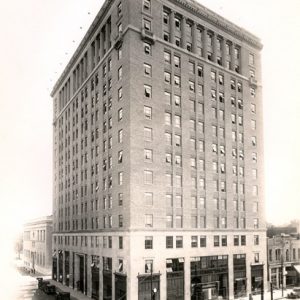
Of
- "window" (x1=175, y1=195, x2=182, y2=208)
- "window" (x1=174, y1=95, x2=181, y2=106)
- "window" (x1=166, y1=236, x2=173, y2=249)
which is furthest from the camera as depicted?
"window" (x1=174, y1=95, x2=181, y2=106)

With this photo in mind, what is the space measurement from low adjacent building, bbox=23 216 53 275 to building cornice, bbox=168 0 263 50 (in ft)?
184

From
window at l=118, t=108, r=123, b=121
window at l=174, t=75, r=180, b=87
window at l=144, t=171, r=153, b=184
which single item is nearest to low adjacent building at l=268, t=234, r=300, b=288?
window at l=144, t=171, r=153, b=184

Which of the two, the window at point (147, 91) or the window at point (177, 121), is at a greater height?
the window at point (147, 91)

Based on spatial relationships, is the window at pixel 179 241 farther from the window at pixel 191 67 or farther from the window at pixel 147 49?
the window at pixel 147 49

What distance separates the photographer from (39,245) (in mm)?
92938

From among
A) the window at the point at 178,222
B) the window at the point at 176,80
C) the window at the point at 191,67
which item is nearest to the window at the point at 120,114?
the window at the point at 176,80

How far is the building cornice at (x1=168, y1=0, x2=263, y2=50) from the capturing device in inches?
2024

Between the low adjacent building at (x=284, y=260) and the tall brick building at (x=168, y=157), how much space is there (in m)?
3.37

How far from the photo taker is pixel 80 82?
6281 centimetres

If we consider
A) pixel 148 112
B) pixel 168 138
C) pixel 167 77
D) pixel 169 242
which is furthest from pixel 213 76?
pixel 169 242

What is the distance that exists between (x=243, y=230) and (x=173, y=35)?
92.2 ft

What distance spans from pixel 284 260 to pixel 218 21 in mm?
37373

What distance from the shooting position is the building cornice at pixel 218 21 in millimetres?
51406

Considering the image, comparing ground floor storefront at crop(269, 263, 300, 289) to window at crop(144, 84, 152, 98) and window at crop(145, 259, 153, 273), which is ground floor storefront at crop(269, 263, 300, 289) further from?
window at crop(144, 84, 152, 98)
